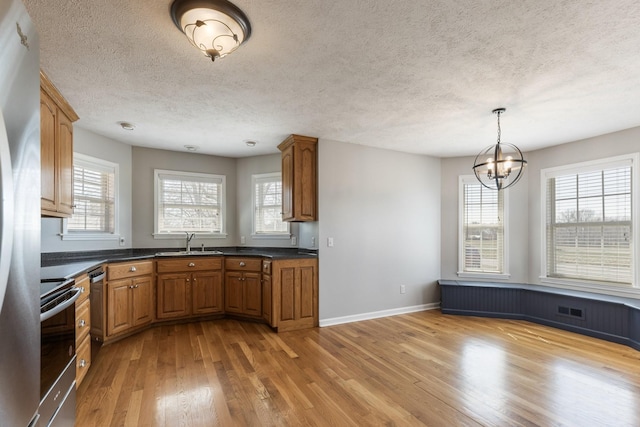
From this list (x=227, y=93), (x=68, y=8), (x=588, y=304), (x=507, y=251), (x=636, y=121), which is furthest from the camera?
(x=507, y=251)

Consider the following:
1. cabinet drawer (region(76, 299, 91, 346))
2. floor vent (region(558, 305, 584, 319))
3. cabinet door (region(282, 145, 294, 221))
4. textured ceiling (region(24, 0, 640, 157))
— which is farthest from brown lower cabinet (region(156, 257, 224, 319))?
floor vent (region(558, 305, 584, 319))

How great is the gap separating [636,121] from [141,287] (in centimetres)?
611

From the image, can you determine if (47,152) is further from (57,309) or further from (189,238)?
(189,238)

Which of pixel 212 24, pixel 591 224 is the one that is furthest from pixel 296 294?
pixel 591 224

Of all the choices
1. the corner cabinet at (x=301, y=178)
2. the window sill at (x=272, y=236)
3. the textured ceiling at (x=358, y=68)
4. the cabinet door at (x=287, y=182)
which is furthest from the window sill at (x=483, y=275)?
the cabinet door at (x=287, y=182)

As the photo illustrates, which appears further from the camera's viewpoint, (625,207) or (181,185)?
(181,185)

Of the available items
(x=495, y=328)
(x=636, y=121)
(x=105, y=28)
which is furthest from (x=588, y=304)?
(x=105, y=28)

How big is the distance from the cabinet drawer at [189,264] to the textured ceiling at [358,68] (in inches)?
65.5

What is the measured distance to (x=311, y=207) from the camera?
3.94 m

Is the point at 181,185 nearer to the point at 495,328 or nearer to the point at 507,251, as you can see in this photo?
the point at 495,328

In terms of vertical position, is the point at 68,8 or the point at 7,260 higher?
the point at 68,8

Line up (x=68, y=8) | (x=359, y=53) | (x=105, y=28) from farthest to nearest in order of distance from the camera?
1. (x=359, y=53)
2. (x=105, y=28)
3. (x=68, y=8)

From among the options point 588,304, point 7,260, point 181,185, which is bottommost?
point 588,304

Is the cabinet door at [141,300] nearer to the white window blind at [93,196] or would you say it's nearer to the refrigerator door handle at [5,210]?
the white window blind at [93,196]
